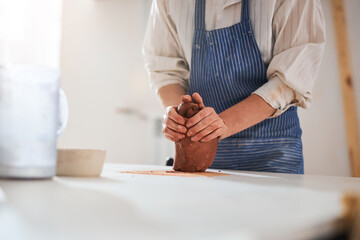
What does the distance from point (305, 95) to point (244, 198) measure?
1008 mm

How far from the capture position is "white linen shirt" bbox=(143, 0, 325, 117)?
149 cm

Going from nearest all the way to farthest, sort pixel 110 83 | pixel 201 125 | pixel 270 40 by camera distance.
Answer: pixel 201 125
pixel 270 40
pixel 110 83

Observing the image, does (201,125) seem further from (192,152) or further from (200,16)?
(200,16)

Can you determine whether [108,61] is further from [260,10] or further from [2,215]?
[2,215]

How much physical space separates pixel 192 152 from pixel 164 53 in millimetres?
700

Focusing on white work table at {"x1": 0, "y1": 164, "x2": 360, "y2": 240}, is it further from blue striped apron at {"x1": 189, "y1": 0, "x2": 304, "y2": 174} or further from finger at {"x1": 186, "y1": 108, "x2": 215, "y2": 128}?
blue striped apron at {"x1": 189, "y1": 0, "x2": 304, "y2": 174}

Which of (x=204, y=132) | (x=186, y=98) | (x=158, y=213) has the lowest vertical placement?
(x=158, y=213)

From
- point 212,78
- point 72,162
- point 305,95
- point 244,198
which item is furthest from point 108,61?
point 244,198

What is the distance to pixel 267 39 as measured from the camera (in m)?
1.58

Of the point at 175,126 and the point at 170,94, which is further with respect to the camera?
the point at 170,94

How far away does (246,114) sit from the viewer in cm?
142

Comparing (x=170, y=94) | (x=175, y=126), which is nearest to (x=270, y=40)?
(x=170, y=94)

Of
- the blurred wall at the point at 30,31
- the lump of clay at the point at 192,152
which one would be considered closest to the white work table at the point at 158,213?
the lump of clay at the point at 192,152

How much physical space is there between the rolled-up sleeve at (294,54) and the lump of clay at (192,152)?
0.99ft
